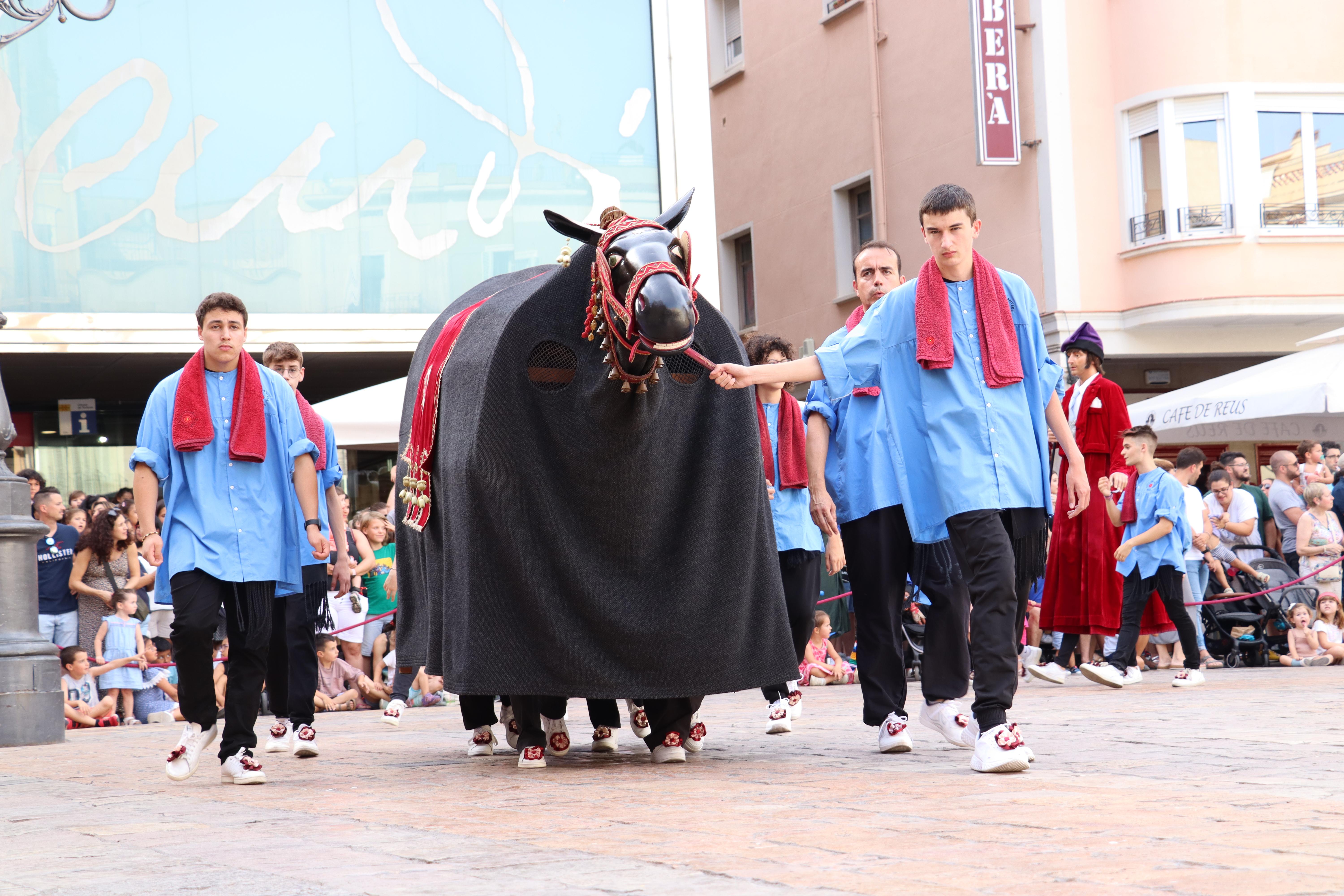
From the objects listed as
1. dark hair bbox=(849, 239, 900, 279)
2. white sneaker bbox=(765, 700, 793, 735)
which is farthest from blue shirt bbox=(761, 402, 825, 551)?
dark hair bbox=(849, 239, 900, 279)

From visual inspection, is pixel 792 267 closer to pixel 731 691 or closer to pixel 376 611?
pixel 376 611

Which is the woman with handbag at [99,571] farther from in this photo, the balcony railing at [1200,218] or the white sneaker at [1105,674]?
the balcony railing at [1200,218]

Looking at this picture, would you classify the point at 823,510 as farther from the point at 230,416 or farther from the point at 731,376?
the point at 230,416

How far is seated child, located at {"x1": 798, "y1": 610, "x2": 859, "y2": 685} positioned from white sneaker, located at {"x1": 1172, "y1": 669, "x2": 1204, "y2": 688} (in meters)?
3.08

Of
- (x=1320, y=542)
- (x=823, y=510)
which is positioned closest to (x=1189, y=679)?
(x=1320, y=542)

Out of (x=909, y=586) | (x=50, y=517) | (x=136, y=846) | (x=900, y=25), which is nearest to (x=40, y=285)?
(x=50, y=517)

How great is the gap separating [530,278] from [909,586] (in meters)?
4.26

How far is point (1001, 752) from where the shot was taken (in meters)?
6.17

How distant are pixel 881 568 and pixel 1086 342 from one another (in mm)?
4784

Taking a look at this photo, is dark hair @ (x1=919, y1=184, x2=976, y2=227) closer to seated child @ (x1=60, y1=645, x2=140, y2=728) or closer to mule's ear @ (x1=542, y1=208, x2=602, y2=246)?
mule's ear @ (x1=542, y1=208, x2=602, y2=246)

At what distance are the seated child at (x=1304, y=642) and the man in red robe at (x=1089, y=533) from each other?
2.80 meters

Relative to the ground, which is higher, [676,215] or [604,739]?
[676,215]

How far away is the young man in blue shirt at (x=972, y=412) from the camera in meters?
6.44

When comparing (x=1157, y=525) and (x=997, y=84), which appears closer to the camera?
(x=1157, y=525)
